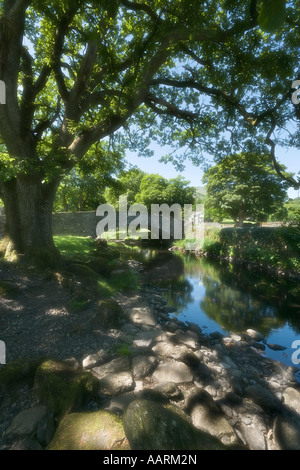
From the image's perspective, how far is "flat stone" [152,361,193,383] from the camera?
343 centimetres

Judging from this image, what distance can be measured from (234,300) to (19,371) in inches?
320

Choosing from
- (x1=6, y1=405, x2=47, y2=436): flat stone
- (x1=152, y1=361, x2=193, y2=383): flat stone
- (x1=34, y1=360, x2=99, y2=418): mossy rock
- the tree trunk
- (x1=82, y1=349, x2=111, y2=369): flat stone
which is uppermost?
the tree trunk

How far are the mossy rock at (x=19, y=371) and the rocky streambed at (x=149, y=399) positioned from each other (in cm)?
1

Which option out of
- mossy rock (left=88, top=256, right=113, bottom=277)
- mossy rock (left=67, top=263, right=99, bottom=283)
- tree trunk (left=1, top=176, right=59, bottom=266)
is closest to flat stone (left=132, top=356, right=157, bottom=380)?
mossy rock (left=67, top=263, right=99, bottom=283)

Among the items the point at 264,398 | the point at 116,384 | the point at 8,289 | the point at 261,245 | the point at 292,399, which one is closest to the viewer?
the point at 116,384

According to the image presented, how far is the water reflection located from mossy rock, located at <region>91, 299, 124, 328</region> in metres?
2.92

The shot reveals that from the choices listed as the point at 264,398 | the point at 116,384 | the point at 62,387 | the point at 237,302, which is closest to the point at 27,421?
the point at 62,387

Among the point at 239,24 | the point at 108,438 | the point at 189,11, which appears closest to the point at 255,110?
the point at 239,24

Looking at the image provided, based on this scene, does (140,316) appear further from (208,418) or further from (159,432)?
(159,432)

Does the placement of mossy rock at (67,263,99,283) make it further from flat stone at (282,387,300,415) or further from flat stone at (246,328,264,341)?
flat stone at (282,387,300,415)

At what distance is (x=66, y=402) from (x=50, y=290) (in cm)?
395

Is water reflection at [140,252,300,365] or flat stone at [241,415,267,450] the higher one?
flat stone at [241,415,267,450]

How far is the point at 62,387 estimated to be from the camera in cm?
263

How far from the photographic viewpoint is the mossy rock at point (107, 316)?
15.4 feet
